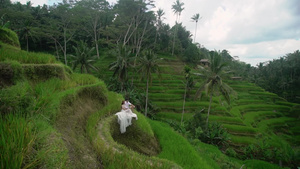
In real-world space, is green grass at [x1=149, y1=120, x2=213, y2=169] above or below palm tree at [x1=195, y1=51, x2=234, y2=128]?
below

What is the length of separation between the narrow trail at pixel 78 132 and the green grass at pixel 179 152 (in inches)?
121

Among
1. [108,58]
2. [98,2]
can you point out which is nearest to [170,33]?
[108,58]

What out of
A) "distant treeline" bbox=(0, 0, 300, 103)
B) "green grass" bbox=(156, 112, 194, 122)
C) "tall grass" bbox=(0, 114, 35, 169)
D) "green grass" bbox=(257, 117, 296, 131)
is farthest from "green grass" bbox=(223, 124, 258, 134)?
"tall grass" bbox=(0, 114, 35, 169)

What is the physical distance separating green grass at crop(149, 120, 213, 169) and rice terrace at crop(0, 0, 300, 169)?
0.14ft

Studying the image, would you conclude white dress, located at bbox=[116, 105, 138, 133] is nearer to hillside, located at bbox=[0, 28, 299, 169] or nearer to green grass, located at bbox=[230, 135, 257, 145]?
hillside, located at bbox=[0, 28, 299, 169]

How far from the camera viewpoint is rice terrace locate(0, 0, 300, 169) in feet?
7.91

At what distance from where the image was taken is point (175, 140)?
6688mm

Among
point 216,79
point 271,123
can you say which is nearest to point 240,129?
point 271,123

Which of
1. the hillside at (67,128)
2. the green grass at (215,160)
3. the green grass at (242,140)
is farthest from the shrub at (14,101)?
the green grass at (242,140)

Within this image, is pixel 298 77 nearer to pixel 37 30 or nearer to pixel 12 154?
pixel 12 154

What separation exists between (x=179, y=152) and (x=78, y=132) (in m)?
3.99

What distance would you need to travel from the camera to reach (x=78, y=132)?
3822 mm

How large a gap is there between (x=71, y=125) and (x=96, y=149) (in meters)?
1.02

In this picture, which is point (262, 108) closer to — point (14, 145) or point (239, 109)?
point (239, 109)
